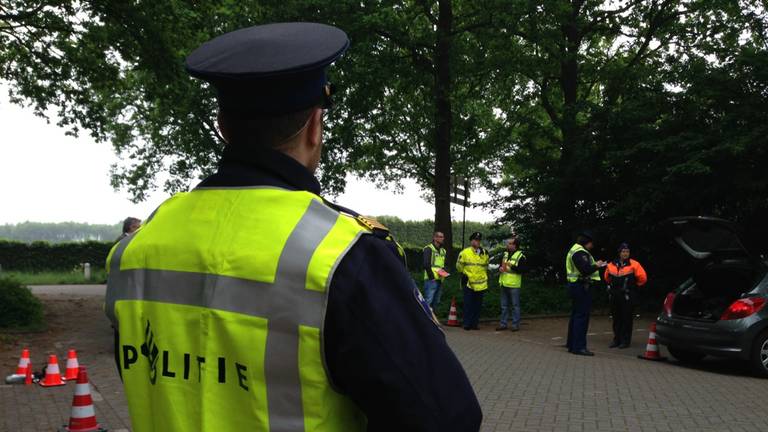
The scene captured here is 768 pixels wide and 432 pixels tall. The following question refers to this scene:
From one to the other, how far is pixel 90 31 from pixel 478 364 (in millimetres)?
10660

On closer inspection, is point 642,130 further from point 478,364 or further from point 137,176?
point 137,176

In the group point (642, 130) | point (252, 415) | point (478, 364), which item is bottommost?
point (478, 364)

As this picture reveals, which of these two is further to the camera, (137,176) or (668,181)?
(137,176)

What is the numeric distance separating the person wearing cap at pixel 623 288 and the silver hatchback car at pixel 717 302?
1.54 metres

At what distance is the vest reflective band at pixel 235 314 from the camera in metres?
1.48

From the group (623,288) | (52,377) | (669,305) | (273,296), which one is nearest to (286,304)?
(273,296)

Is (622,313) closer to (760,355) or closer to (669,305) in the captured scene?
(669,305)

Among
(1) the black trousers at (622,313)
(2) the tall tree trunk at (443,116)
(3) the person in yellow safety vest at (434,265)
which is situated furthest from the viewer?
(2) the tall tree trunk at (443,116)

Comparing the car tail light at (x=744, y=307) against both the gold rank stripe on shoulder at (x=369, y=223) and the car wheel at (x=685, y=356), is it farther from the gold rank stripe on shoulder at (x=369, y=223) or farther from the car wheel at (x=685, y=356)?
the gold rank stripe on shoulder at (x=369, y=223)

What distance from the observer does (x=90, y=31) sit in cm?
1642

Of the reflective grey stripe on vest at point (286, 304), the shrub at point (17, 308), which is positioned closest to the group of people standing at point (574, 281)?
the shrub at point (17, 308)

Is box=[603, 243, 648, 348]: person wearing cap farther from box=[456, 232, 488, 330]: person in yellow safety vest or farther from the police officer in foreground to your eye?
the police officer in foreground

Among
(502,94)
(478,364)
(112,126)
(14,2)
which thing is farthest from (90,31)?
(112,126)

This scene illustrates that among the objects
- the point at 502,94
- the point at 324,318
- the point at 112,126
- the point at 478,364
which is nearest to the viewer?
the point at 324,318
